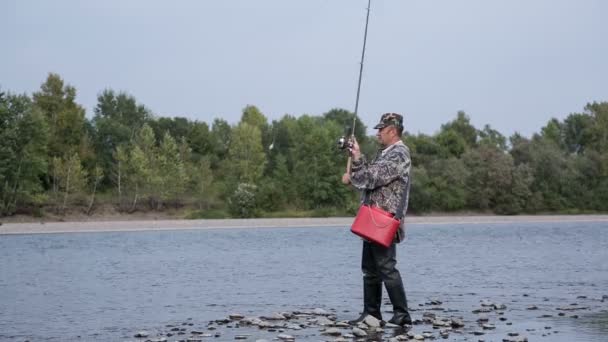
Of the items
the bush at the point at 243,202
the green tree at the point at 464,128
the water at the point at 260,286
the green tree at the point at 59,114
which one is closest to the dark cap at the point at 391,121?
the water at the point at 260,286

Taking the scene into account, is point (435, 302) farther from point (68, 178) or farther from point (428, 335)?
point (68, 178)

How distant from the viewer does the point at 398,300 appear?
→ 9531 mm

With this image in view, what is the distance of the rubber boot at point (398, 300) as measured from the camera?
940 centimetres

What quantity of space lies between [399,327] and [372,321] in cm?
31

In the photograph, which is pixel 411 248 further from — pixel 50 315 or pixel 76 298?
pixel 50 315

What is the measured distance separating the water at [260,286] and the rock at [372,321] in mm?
1163

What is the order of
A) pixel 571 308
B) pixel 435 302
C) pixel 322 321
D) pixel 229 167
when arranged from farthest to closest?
pixel 229 167, pixel 435 302, pixel 571 308, pixel 322 321

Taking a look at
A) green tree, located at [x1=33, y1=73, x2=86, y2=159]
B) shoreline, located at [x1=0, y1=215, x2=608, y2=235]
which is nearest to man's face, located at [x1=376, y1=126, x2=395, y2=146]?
shoreline, located at [x1=0, y1=215, x2=608, y2=235]

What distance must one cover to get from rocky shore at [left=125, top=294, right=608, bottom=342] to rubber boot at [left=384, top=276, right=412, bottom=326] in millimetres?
110

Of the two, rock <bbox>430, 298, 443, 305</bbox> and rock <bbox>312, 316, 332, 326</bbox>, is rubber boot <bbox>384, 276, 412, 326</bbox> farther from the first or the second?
rock <bbox>430, 298, 443, 305</bbox>

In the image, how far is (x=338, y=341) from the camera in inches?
337

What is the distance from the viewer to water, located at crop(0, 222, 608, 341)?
10758 millimetres

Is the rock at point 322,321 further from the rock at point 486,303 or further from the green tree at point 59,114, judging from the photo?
the green tree at point 59,114

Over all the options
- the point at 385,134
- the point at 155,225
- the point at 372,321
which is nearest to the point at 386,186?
the point at 385,134
